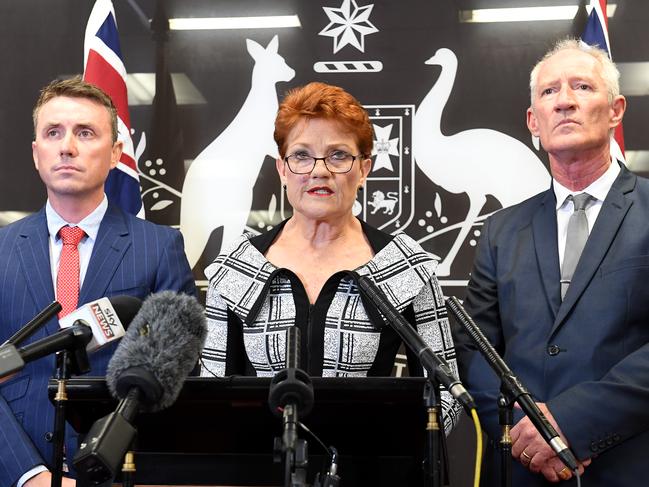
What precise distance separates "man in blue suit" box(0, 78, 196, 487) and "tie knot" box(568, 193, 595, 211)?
4.45 feet

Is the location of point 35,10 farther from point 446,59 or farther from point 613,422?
point 613,422

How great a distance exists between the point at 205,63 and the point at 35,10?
986 millimetres

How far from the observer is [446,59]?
179 inches

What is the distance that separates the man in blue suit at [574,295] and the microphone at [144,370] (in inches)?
50.0

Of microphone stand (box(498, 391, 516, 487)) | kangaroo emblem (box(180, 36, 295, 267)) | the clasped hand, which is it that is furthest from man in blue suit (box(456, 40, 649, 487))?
kangaroo emblem (box(180, 36, 295, 267))

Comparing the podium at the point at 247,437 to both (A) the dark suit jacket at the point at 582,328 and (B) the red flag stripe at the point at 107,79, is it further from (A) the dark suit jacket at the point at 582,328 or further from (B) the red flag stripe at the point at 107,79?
(B) the red flag stripe at the point at 107,79

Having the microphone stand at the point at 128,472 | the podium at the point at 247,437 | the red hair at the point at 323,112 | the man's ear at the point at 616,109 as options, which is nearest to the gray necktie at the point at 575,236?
the man's ear at the point at 616,109

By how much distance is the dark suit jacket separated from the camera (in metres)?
2.69

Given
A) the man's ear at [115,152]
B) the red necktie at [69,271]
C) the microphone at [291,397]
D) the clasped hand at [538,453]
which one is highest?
the man's ear at [115,152]

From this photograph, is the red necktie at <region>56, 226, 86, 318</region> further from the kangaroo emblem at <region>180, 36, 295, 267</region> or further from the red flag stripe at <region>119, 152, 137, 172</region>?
the kangaroo emblem at <region>180, 36, 295, 267</region>

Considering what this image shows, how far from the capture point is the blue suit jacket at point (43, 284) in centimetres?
296

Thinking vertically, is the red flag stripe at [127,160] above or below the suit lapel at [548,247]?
above

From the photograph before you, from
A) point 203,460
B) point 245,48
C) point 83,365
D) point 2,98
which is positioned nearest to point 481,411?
point 203,460

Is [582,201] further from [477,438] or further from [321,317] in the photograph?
[477,438]
